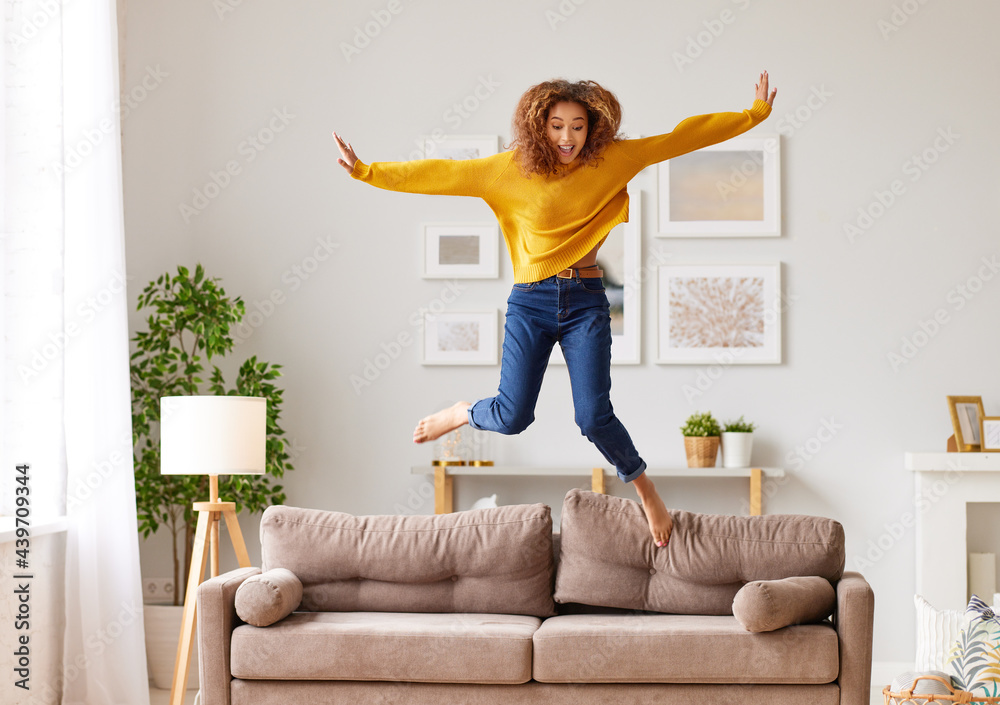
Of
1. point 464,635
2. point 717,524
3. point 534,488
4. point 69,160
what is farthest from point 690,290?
point 69,160

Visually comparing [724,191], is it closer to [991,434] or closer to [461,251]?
[461,251]

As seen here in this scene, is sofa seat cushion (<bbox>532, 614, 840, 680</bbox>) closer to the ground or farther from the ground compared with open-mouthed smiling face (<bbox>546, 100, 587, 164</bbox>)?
closer to the ground

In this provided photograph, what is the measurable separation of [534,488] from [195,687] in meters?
1.84

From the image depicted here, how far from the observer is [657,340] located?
4551 millimetres

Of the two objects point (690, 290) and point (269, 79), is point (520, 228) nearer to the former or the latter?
point (690, 290)

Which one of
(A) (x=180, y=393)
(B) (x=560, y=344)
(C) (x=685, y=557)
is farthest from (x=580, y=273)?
(A) (x=180, y=393)

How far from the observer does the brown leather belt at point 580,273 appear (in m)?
2.77

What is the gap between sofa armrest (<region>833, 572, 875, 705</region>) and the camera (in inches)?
107

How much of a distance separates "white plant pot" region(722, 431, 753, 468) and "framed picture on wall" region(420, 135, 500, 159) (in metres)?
1.83

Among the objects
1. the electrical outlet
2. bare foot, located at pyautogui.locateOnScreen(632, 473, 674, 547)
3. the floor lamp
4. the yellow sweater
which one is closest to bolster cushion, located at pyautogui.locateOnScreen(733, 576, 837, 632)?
bare foot, located at pyautogui.locateOnScreen(632, 473, 674, 547)

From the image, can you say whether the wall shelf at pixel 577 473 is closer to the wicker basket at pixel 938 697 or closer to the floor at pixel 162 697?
the floor at pixel 162 697

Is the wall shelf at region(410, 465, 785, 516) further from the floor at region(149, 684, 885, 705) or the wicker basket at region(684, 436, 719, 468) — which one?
the floor at region(149, 684, 885, 705)

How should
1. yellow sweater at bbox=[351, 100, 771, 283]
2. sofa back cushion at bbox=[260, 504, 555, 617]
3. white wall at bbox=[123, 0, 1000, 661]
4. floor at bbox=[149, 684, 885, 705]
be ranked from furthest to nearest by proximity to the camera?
white wall at bbox=[123, 0, 1000, 661], floor at bbox=[149, 684, 885, 705], sofa back cushion at bbox=[260, 504, 555, 617], yellow sweater at bbox=[351, 100, 771, 283]

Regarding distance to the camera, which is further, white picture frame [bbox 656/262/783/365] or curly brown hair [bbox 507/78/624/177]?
white picture frame [bbox 656/262/783/365]
